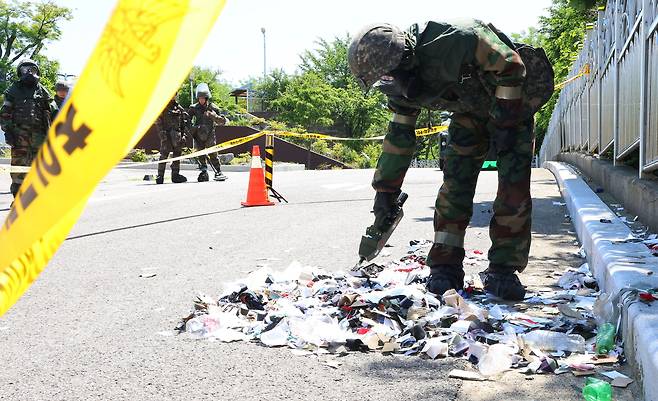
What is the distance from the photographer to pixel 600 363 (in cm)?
334

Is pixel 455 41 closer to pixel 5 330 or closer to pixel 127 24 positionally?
pixel 5 330

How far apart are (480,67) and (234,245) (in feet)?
12.0

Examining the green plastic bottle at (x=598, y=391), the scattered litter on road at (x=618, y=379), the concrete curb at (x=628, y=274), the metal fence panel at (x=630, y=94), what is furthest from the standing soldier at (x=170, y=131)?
the green plastic bottle at (x=598, y=391)

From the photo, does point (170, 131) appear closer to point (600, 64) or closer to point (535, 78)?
point (600, 64)

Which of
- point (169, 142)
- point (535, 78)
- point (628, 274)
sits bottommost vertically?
point (628, 274)

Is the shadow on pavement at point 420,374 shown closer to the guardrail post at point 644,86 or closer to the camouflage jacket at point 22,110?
the guardrail post at point 644,86

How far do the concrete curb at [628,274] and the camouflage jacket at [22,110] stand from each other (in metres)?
8.85

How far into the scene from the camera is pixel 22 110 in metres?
12.2

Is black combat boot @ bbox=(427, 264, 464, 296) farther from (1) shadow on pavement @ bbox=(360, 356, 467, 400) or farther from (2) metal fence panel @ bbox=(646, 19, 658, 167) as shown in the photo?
(2) metal fence panel @ bbox=(646, 19, 658, 167)

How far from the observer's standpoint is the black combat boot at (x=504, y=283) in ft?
15.2

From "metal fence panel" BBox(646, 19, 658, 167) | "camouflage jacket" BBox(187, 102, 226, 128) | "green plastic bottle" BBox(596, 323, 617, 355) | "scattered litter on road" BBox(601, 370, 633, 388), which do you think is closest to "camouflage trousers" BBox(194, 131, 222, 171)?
"camouflage jacket" BBox(187, 102, 226, 128)

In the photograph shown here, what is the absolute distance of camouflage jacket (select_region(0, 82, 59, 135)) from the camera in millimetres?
12172

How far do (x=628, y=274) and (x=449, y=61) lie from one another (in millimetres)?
1493

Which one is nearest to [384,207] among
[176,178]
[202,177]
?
[176,178]
